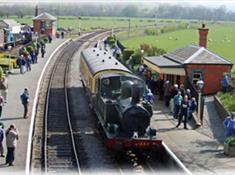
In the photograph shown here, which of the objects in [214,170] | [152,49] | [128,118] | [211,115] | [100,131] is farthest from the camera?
[152,49]

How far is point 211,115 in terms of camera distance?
22234 millimetres

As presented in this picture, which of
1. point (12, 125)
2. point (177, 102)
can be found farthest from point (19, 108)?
point (12, 125)

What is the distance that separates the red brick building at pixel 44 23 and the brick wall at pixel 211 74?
105 feet

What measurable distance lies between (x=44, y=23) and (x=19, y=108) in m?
35.4

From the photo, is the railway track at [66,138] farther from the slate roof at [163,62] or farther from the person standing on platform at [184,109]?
the slate roof at [163,62]

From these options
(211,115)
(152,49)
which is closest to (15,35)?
(152,49)

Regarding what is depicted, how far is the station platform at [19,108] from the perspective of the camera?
48.4 feet

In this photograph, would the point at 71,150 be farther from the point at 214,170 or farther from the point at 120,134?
the point at 214,170

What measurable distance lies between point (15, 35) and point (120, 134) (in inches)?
1486

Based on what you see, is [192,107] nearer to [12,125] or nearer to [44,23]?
[12,125]

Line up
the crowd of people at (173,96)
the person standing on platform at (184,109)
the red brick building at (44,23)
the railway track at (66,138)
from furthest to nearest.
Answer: the red brick building at (44,23), the crowd of people at (173,96), the person standing on platform at (184,109), the railway track at (66,138)

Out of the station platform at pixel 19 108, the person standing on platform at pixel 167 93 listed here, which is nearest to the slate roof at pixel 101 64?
the person standing on platform at pixel 167 93

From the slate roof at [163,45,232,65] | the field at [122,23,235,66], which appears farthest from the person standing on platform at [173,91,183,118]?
the field at [122,23,235,66]

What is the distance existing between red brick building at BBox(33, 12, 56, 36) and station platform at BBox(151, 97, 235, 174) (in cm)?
3413
